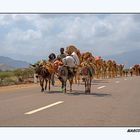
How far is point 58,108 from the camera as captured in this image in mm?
14883

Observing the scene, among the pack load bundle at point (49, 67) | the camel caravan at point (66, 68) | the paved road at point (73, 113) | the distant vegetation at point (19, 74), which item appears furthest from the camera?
the distant vegetation at point (19, 74)

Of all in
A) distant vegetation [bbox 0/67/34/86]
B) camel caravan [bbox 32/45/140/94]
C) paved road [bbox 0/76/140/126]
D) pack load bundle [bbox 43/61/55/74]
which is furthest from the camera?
distant vegetation [bbox 0/67/34/86]

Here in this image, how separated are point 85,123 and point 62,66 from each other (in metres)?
10.6

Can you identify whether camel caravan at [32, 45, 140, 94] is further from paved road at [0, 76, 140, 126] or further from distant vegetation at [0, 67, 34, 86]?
distant vegetation at [0, 67, 34, 86]

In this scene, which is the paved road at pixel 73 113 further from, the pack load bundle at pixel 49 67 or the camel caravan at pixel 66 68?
the pack load bundle at pixel 49 67

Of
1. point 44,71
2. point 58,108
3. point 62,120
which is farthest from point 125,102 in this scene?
point 44,71

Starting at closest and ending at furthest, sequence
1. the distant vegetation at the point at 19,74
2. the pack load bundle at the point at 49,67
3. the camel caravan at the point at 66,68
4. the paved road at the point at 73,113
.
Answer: the paved road at the point at 73,113
the camel caravan at the point at 66,68
the pack load bundle at the point at 49,67
the distant vegetation at the point at 19,74

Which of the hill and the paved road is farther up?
the hill

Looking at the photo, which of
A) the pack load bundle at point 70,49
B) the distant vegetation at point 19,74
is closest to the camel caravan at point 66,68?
the pack load bundle at point 70,49

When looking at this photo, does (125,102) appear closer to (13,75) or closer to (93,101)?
(93,101)

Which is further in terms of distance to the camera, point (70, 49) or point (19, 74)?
point (19, 74)

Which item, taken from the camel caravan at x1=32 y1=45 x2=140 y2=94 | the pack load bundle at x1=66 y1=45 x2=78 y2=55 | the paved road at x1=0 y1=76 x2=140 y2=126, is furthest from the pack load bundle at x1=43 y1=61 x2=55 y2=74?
the paved road at x1=0 y1=76 x2=140 y2=126

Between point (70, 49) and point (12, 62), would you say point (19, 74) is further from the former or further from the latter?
point (70, 49)

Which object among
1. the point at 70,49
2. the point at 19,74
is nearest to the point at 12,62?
the point at 19,74
